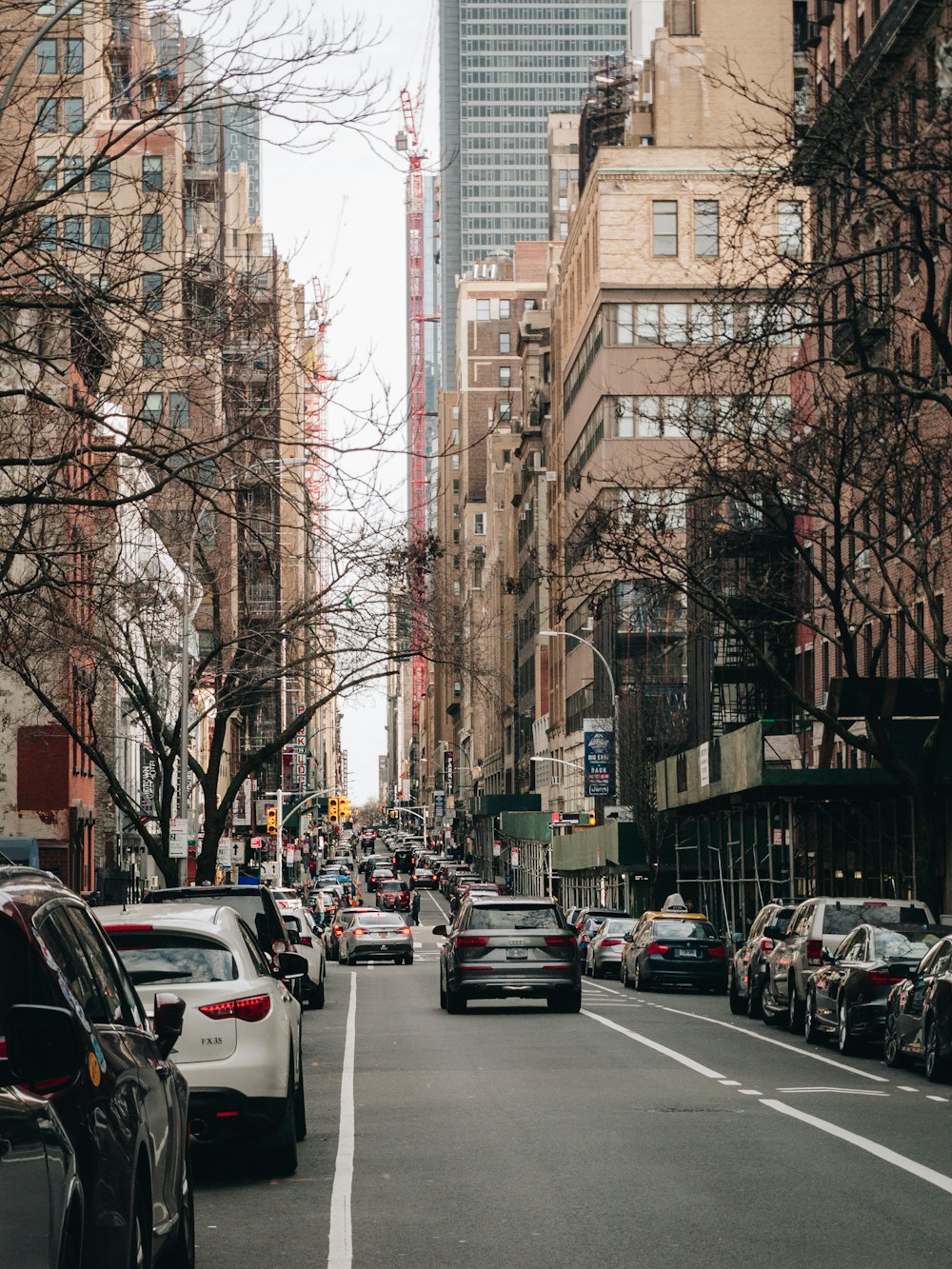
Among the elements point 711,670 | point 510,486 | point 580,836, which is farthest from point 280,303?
point 510,486

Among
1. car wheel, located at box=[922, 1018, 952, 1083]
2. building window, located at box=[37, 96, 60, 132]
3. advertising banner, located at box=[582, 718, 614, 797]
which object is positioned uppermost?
building window, located at box=[37, 96, 60, 132]

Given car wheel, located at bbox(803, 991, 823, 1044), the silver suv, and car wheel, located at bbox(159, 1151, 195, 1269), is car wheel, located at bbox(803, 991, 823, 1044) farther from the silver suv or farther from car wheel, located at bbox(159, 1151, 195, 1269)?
car wheel, located at bbox(159, 1151, 195, 1269)

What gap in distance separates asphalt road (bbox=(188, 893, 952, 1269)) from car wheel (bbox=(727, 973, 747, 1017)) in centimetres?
777

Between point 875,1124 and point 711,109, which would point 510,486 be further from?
point 875,1124

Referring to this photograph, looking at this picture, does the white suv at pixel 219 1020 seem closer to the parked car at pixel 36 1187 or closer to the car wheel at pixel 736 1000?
the parked car at pixel 36 1187

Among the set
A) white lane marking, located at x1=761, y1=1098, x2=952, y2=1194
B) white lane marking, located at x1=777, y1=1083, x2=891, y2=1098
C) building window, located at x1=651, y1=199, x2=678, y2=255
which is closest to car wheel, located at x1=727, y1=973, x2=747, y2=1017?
white lane marking, located at x1=777, y1=1083, x2=891, y2=1098

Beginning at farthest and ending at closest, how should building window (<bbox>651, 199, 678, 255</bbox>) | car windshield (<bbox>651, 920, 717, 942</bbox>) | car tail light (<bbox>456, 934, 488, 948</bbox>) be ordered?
building window (<bbox>651, 199, 678, 255</bbox>), car windshield (<bbox>651, 920, 717, 942</bbox>), car tail light (<bbox>456, 934, 488, 948</bbox>)

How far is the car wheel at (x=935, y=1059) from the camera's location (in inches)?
735

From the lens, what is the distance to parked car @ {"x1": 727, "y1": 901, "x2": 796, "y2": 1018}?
28.9 m

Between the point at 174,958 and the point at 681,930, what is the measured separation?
1085 inches

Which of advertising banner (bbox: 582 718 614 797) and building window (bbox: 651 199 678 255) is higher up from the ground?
building window (bbox: 651 199 678 255)

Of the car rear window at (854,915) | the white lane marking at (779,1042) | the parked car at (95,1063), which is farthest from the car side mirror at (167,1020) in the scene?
the car rear window at (854,915)

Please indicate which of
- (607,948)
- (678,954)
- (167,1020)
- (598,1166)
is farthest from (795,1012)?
(607,948)

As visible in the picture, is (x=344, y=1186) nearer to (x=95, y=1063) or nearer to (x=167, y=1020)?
(x=167, y=1020)
